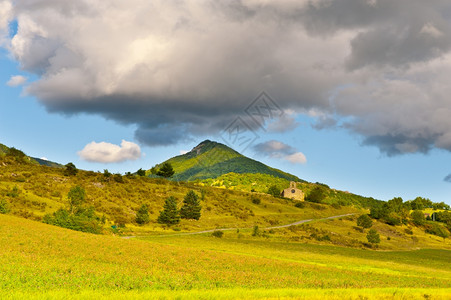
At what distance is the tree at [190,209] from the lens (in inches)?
3789

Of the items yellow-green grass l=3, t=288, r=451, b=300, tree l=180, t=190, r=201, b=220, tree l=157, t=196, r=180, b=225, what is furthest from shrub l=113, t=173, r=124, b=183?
yellow-green grass l=3, t=288, r=451, b=300

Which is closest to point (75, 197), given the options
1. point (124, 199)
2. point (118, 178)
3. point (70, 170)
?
point (124, 199)

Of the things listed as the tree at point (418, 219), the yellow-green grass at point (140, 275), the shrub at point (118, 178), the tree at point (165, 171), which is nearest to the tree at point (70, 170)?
the shrub at point (118, 178)

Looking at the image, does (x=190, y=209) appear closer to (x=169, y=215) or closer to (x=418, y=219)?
(x=169, y=215)

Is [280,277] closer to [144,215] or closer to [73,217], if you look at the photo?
[73,217]

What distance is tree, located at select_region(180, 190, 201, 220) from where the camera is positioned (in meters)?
96.2

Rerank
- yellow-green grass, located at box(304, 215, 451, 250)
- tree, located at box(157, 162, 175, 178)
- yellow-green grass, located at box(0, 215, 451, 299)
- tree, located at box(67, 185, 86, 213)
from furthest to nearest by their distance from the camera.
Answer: tree, located at box(157, 162, 175, 178), yellow-green grass, located at box(304, 215, 451, 250), tree, located at box(67, 185, 86, 213), yellow-green grass, located at box(0, 215, 451, 299)

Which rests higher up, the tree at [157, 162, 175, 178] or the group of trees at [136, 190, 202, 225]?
the tree at [157, 162, 175, 178]

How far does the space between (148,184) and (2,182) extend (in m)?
47.1

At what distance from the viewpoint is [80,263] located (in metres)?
26.1

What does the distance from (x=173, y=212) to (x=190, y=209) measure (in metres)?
11.4

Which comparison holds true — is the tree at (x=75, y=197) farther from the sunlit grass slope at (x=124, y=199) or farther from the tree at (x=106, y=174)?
the tree at (x=106, y=174)

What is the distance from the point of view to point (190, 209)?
97.2 m

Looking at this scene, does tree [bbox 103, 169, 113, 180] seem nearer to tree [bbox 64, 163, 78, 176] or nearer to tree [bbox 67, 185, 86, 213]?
tree [bbox 64, 163, 78, 176]
